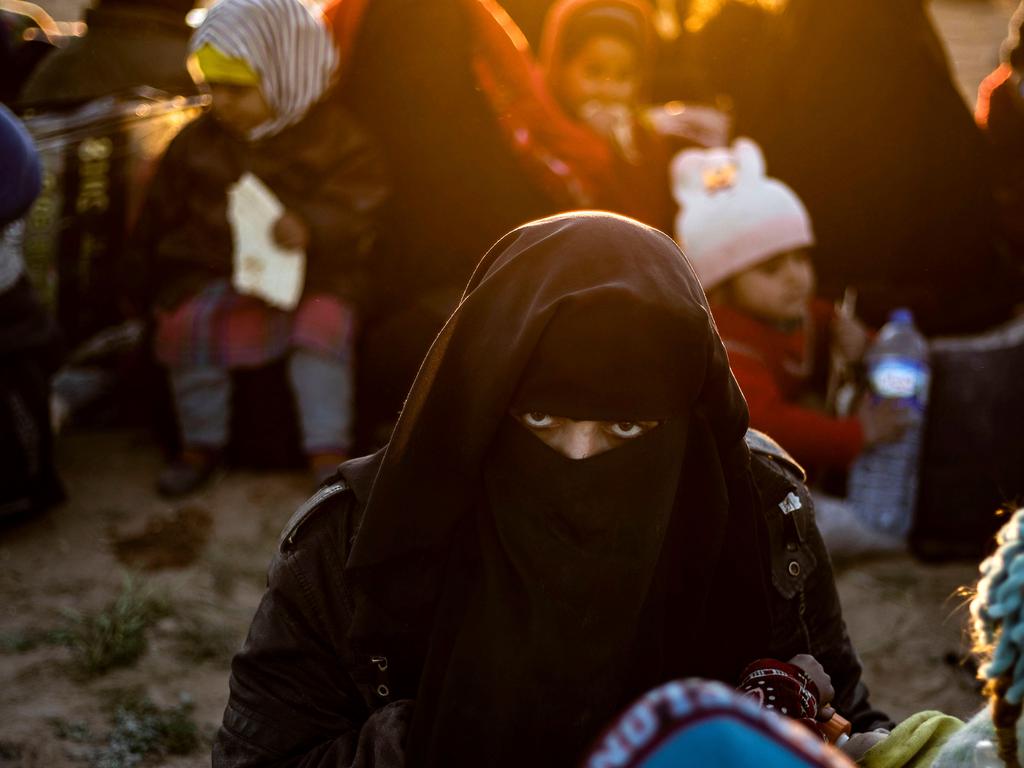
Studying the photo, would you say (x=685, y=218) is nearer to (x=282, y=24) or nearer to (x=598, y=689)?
(x=282, y=24)

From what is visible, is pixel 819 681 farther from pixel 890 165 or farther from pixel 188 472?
pixel 890 165

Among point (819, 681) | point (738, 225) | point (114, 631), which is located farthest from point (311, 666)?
point (738, 225)

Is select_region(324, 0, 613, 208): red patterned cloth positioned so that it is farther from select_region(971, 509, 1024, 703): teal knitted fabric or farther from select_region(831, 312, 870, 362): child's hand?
select_region(971, 509, 1024, 703): teal knitted fabric

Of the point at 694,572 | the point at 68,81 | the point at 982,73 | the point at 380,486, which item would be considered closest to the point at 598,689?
the point at 694,572

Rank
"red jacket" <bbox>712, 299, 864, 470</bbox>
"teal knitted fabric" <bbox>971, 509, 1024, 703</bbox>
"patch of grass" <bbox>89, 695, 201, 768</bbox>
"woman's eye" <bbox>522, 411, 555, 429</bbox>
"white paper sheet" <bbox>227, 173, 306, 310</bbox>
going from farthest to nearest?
"white paper sheet" <bbox>227, 173, 306, 310</bbox> < "red jacket" <bbox>712, 299, 864, 470</bbox> < "patch of grass" <bbox>89, 695, 201, 768</bbox> < "woman's eye" <bbox>522, 411, 555, 429</bbox> < "teal knitted fabric" <bbox>971, 509, 1024, 703</bbox>

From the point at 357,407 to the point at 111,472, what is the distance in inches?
44.2

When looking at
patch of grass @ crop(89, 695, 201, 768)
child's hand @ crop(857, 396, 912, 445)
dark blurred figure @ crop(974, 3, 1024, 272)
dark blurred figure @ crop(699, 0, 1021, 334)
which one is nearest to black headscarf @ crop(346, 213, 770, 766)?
patch of grass @ crop(89, 695, 201, 768)

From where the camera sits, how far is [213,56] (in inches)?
168

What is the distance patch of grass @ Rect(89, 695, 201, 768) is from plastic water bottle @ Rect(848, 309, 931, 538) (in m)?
2.50

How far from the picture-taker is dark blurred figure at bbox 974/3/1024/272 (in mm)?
5027

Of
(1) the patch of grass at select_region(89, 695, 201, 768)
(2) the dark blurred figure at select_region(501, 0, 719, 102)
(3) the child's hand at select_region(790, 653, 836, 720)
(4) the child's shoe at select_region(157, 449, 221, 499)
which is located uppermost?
(2) the dark blurred figure at select_region(501, 0, 719, 102)

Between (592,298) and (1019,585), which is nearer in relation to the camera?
(1019,585)

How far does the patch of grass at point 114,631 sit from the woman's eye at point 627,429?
226cm

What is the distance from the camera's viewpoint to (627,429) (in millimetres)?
1692
